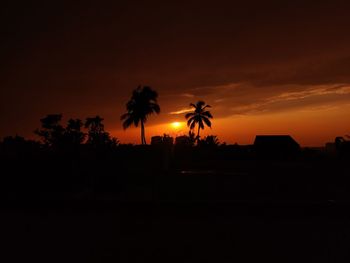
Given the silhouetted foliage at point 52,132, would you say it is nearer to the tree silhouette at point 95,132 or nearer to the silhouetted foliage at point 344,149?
the tree silhouette at point 95,132

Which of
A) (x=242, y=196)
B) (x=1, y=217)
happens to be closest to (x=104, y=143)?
(x=242, y=196)

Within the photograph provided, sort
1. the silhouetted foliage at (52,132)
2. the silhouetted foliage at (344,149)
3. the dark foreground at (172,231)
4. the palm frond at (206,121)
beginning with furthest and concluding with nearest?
1. the palm frond at (206,121)
2. the silhouetted foliage at (344,149)
3. the silhouetted foliage at (52,132)
4. the dark foreground at (172,231)

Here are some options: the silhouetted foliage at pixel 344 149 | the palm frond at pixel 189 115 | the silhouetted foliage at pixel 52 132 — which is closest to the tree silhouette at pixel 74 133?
the silhouetted foliage at pixel 52 132

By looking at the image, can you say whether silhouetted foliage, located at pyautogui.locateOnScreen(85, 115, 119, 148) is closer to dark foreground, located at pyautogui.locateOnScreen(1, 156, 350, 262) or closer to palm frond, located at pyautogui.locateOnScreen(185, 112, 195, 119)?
dark foreground, located at pyautogui.locateOnScreen(1, 156, 350, 262)

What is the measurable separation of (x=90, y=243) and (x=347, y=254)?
158 inches

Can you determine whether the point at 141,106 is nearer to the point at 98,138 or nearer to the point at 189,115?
the point at 189,115

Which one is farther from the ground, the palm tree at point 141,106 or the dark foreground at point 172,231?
the palm tree at point 141,106

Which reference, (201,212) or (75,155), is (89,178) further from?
(201,212)

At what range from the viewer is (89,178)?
587 inches

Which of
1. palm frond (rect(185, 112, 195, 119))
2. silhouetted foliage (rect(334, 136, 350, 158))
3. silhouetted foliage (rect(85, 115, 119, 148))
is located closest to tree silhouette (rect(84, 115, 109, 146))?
silhouetted foliage (rect(85, 115, 119, 148))

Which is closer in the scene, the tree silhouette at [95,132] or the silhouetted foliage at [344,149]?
the tree silhouette at [95,132]

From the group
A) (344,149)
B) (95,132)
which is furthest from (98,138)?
(344,149)

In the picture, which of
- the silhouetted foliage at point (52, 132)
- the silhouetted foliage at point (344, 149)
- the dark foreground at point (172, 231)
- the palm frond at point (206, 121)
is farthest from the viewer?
the palm frond at point (206, 121)

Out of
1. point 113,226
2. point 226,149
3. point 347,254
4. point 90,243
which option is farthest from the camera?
point 226,149
